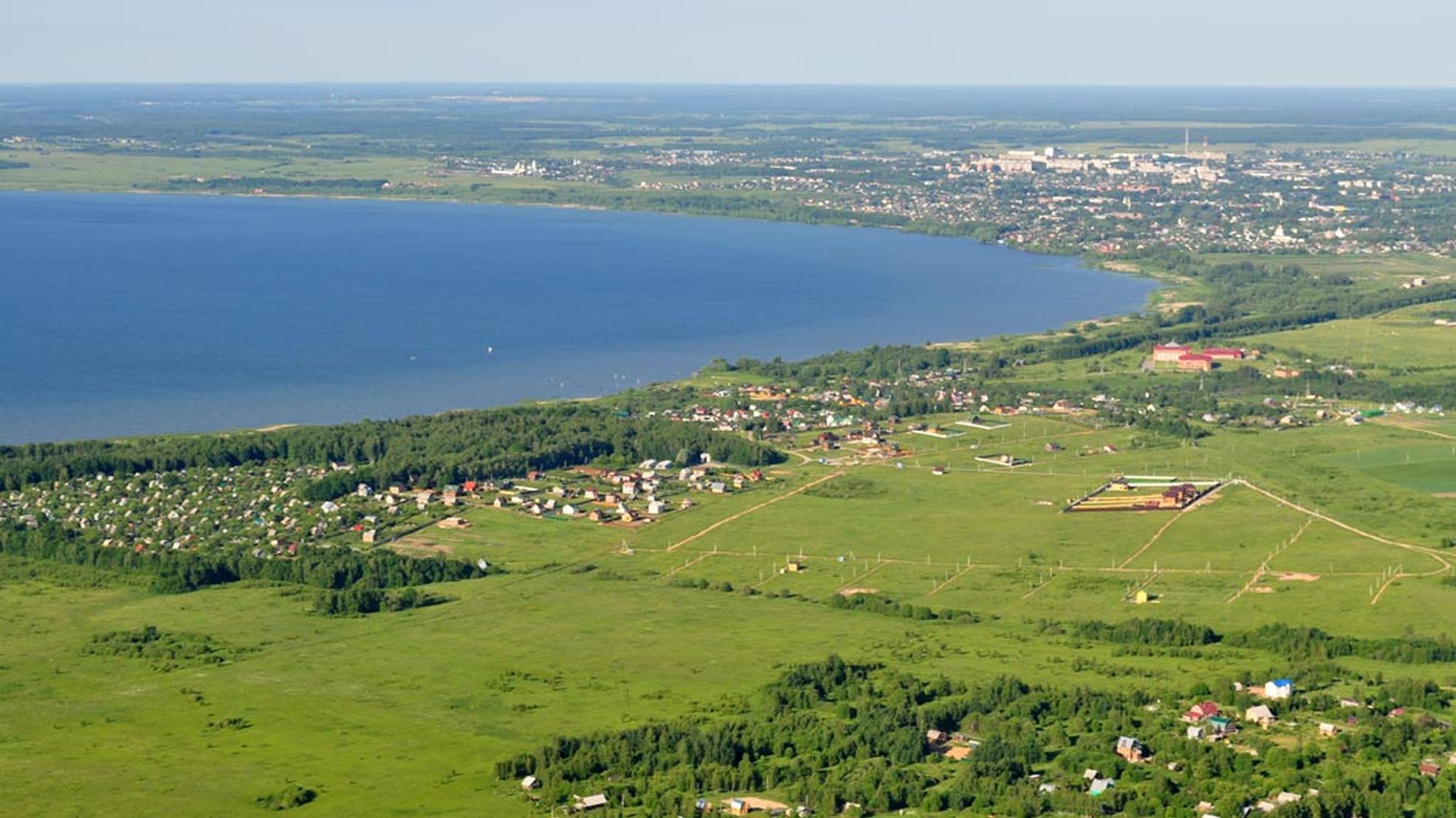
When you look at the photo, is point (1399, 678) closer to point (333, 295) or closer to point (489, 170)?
point (333, 295)

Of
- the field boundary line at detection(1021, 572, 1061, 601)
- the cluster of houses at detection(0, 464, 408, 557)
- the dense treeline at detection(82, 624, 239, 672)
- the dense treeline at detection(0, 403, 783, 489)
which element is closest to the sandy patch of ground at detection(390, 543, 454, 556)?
the cluster of houses at detection(0, 464, 408, 557)

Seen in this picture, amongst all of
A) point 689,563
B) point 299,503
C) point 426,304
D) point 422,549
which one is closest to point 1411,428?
point 689,563

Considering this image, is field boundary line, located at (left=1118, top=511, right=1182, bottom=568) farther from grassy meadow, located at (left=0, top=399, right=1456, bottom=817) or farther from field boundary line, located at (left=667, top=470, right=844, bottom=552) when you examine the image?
field boundary line, located at (left=667, top=470, right=844, bottom=552)

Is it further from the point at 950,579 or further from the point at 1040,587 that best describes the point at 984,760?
the point at 950,579

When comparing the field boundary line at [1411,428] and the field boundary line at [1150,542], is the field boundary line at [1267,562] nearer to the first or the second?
the field boundary line at [1150,542]

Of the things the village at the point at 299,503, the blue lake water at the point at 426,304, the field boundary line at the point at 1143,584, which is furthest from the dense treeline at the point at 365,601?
the blue lake water at the point at 426,304

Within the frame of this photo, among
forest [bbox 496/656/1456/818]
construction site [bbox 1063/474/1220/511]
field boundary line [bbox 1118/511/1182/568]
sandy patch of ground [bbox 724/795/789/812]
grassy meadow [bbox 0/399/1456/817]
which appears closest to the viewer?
forest [bbox 496/656/1456/818]
